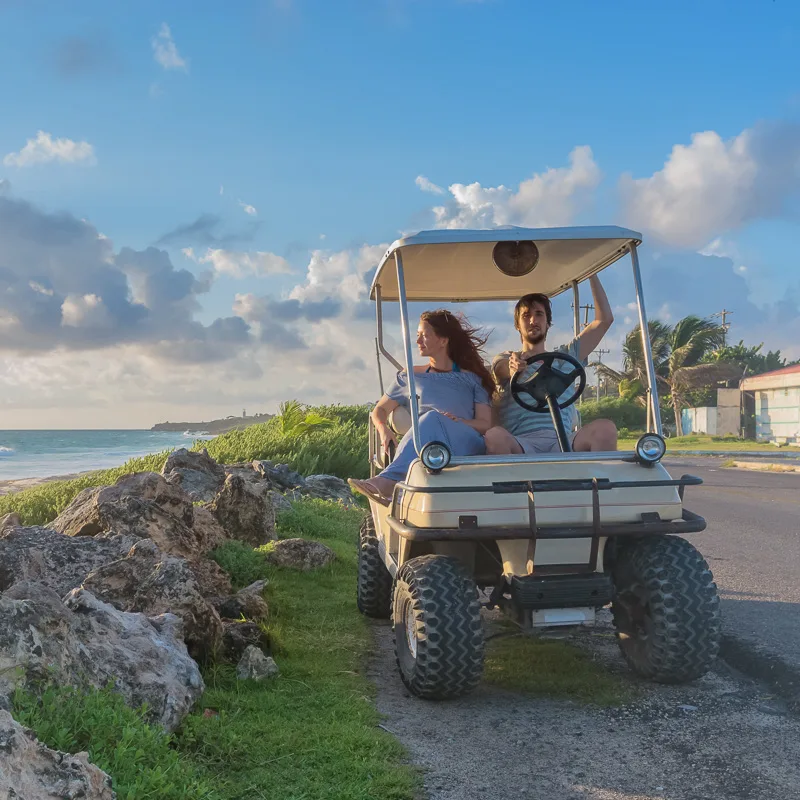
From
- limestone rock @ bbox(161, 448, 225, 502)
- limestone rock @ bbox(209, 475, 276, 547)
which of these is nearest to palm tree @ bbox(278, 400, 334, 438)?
limestone rock @ bbox(161, 448, 225, 502)

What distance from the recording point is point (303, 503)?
1039 centimetres

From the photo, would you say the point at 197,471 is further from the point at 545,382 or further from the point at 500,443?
the point at 545,382

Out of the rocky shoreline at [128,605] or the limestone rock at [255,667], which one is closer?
the rocky shoreline at [128,605]

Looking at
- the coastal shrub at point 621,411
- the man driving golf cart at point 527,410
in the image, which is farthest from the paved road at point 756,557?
the coastal shrub at point 621,411

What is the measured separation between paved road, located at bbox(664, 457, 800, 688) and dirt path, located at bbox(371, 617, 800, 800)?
3.50ft

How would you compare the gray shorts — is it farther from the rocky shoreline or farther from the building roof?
the building roof

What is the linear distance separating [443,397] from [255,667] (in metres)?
2.12

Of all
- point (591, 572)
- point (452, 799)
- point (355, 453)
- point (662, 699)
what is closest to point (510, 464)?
point (591, 572)

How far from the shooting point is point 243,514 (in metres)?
7.82

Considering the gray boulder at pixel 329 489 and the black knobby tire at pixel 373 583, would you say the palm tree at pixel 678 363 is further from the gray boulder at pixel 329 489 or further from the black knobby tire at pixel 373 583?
the black knobby tire at pixel 373 583

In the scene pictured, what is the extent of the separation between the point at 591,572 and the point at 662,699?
716 millimetres

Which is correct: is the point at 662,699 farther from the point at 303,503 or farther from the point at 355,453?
the point at 355,453

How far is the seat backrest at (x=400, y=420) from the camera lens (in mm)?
5809

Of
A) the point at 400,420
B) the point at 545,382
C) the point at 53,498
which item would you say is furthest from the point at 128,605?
the point at 53,498
